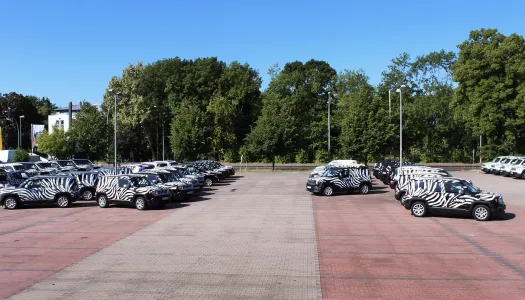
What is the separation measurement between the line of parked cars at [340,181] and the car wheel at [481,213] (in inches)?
381

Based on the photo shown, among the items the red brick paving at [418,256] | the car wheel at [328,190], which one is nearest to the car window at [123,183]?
the red brick paving at [418,256]

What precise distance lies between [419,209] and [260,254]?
9.26 meters

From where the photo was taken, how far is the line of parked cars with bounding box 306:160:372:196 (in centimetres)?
2644

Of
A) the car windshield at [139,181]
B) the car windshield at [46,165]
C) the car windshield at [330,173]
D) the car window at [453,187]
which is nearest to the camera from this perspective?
the car window at [453,187]

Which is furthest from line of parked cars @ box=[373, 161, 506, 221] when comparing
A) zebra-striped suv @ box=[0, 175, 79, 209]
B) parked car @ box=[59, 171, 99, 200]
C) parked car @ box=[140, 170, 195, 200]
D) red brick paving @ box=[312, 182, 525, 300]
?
parked car @ box=[59, 171, 99, 200]

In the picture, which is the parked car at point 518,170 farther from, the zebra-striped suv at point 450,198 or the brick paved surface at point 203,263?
the brick paved surface at point 203,263

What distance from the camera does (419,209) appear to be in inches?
736

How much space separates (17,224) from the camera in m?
17.6

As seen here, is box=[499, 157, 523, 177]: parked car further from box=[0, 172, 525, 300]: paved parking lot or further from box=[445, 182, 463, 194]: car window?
box=[445, 182, 463, 194]: car window

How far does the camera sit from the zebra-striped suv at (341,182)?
26438 mm

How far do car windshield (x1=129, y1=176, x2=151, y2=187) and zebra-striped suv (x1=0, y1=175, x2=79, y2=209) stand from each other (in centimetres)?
325

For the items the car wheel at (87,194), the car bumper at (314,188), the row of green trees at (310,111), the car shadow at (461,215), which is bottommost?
the car shadow at (461,215)

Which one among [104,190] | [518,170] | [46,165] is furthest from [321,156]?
[104,190]

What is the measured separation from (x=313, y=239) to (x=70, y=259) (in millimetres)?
6982
